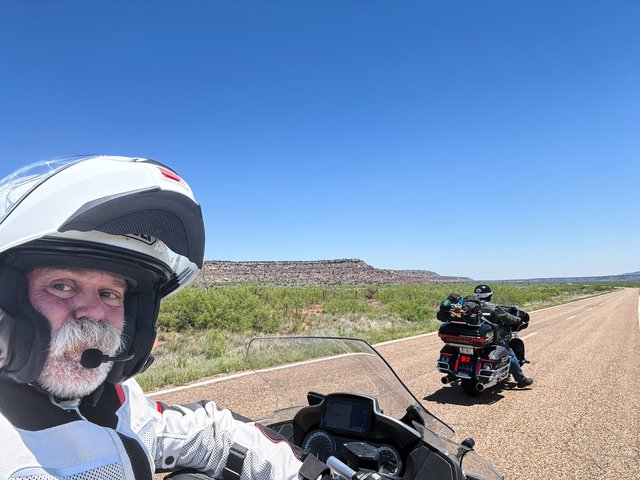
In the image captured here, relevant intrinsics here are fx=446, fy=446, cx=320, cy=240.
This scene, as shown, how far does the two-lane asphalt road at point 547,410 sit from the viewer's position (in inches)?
173

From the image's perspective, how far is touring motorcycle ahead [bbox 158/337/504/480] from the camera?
84.1 inches

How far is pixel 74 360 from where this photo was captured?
1.42 meters

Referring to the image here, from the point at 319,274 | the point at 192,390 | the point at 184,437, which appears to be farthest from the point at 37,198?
the point at 319,274

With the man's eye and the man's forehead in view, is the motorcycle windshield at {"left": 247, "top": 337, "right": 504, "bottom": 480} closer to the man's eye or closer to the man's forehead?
the man's eye

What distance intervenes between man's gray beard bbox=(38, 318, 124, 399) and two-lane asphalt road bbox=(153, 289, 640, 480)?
2.61 metres

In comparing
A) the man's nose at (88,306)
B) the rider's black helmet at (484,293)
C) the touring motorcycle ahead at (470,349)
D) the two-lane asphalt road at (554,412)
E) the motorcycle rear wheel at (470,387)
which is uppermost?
the man's nose at (88,306)

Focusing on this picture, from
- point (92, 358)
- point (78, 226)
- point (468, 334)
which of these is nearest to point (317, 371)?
point (92, 358)

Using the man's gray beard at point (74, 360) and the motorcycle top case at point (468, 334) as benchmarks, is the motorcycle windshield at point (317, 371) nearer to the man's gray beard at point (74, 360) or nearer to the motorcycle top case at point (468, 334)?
the man's gray beard at point (74, 360)

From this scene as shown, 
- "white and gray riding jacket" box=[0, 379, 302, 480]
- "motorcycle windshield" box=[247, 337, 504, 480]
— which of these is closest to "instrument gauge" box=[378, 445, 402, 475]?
"motorcycle windshield" box=[247, 337, 504, 480]

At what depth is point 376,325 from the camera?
17875mm

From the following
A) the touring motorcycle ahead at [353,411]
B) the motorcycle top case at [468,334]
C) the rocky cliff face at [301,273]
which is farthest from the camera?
the rocky cliff face at [301,273]

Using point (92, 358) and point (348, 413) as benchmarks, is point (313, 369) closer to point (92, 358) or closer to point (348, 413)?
point (348, 413)

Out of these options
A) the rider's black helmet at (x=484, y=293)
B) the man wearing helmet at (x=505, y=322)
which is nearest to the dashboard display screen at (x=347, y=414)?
the man wearing helmet at (x=505, y=322)

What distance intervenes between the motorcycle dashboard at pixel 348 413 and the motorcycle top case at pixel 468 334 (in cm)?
469
